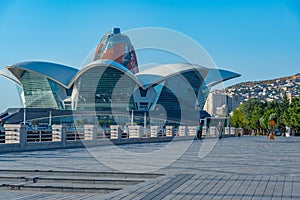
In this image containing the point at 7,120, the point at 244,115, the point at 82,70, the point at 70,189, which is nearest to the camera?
the point at 70,189

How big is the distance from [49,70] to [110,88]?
10509 mm

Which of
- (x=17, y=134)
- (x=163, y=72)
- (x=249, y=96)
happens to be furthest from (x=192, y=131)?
(x=249, y=96)

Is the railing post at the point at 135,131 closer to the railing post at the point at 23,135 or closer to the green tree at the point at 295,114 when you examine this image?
the railing post at the point at 23,135

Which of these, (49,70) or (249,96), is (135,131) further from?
(249,96)

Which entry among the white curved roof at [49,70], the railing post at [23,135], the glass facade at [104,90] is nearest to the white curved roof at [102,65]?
the glass facade at [104,90]

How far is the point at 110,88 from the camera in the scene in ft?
273

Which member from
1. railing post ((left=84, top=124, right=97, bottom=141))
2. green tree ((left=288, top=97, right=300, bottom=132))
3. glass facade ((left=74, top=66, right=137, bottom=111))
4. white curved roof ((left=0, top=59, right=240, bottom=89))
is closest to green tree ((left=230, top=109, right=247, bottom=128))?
white curved roof ((left=0, top=59, right=240, bottom=89))

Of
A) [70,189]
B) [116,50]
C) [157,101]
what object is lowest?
[70,189]

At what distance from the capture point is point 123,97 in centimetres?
8331

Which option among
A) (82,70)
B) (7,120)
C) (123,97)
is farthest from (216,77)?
(7,120)

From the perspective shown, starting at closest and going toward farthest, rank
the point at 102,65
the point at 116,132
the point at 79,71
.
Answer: the point at 116,132, the point at 102,65, the point at 79,71

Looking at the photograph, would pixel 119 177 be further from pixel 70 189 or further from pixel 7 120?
pixel 7 120

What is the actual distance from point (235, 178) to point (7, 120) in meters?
67.3

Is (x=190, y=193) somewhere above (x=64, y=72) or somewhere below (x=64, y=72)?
below
